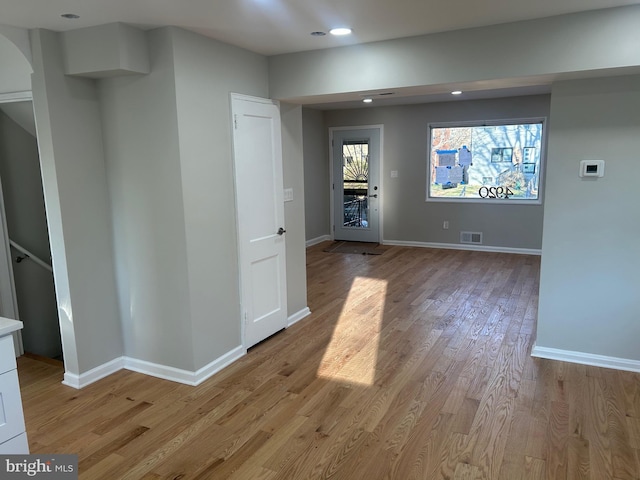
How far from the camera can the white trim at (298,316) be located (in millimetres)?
4258

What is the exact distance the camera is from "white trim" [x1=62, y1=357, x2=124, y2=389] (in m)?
3.16

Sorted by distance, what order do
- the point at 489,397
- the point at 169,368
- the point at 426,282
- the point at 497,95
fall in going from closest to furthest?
the point at 489,397 < the point at 169,368 < the point at 426,282 < the point at 497,95

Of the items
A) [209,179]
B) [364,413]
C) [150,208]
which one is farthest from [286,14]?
[364,413]

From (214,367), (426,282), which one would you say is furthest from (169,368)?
(426,282)

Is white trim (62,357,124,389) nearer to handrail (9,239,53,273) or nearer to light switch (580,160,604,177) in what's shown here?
handrail (9,239,53,273)

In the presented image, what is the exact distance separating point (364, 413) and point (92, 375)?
1954 mm

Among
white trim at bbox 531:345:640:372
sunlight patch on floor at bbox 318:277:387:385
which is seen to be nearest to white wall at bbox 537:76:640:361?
white trim at bbox 531:345:640:372

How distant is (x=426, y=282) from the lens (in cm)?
560

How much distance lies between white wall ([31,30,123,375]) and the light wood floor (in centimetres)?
37

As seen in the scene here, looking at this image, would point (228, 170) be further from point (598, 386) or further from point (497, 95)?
point (497, 95)

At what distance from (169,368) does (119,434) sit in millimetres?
692

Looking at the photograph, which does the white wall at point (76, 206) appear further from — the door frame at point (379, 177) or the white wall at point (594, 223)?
the door frame at point (379, 177)

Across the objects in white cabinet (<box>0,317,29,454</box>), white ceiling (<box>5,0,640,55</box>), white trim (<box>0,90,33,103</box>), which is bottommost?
white cabinet (<box>0,317,29,454</box>)

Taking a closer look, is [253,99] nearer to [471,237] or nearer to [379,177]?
[379,177]
